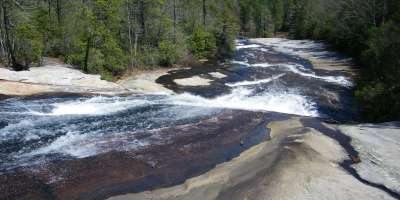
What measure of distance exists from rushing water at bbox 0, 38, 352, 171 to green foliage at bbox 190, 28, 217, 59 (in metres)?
11.1

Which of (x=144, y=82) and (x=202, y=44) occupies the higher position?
(x=202, y=44)

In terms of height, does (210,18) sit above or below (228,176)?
above

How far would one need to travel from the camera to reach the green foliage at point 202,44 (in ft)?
161

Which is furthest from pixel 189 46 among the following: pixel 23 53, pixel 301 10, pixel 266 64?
pixel 301 10

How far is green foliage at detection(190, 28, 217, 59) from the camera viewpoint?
49219mm

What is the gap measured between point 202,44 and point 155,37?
7.95 m

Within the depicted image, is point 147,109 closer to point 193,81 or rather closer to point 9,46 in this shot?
point 193,81

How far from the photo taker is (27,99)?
2409cm

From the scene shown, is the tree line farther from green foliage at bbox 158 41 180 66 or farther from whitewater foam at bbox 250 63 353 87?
whitewater foam at bbox 250 63 353 87

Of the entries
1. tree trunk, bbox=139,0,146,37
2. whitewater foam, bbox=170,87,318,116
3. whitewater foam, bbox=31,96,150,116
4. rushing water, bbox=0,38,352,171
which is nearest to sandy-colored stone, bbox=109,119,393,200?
rushing water, bbox=0,38,352,171

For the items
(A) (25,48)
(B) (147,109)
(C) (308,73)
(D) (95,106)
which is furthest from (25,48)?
(C) (308,73)

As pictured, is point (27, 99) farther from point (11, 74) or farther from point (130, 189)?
point (130, 189)

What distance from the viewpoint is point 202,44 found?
50250 mm

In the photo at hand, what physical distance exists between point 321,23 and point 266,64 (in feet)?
108
